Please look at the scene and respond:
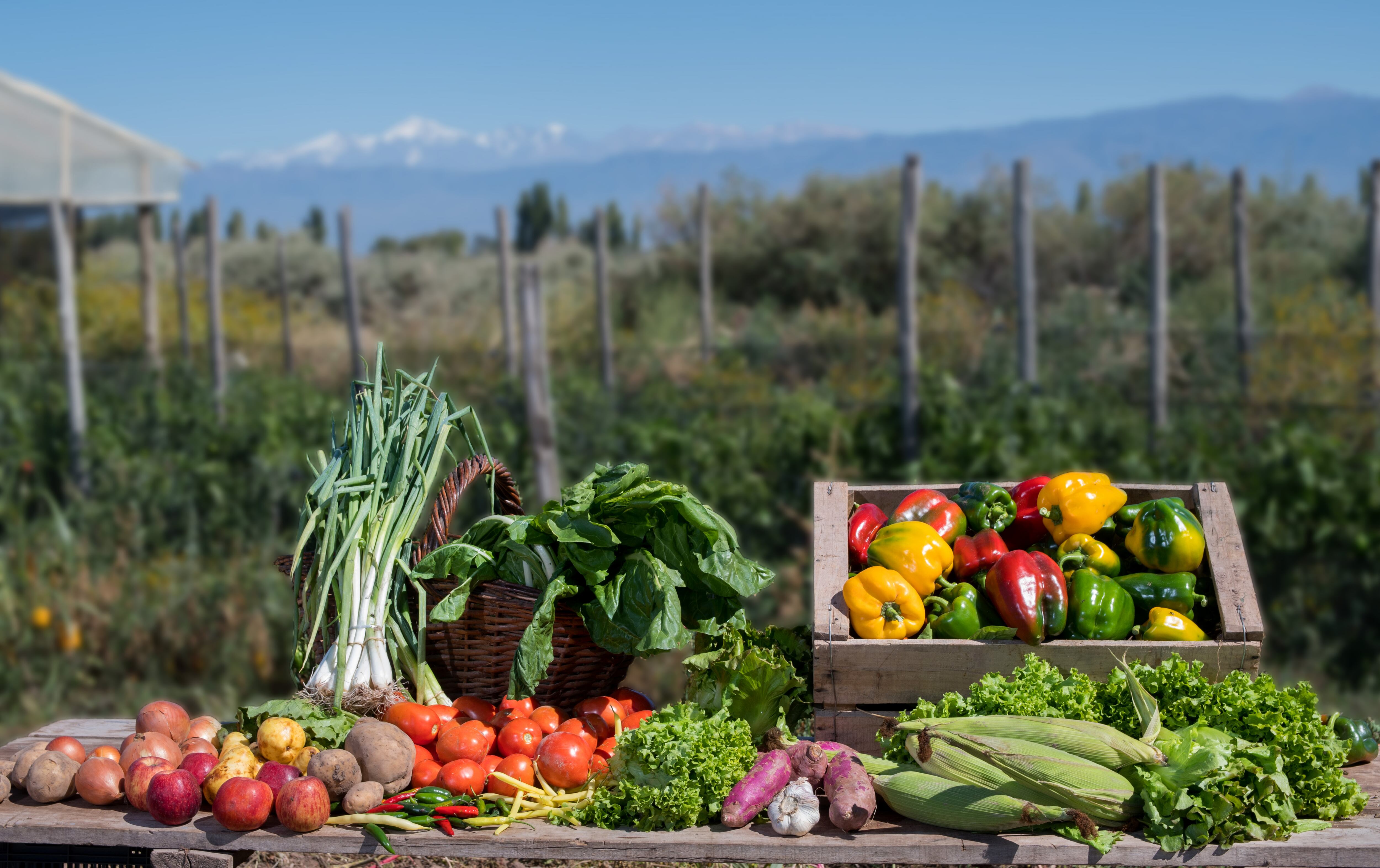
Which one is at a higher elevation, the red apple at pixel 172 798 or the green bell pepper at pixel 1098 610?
the green bell pepper at pixel 1098 610

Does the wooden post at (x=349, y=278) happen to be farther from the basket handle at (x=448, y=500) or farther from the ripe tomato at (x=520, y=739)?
the ripe tomato at (x=520, y=739)

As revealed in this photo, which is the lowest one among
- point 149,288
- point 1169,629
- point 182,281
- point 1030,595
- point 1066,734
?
point 1066,734

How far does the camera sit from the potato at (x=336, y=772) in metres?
2.70

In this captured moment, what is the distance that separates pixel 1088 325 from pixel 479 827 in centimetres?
1277

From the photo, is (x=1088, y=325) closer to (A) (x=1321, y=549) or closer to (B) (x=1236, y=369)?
(B) (x=1236, y=369)

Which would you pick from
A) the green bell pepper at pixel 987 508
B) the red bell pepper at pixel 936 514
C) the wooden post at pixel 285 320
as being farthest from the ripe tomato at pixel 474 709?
the wooden post at pixel 285 320

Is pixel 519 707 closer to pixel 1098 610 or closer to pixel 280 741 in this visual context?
pixel 280 741

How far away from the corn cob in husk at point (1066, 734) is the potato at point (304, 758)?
144 centimetres

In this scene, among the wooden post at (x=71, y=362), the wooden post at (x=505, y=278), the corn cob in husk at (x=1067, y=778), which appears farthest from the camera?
the wooden post at (x=505, y=278)

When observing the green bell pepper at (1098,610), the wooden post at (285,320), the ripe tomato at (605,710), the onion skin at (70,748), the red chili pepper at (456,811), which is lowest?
the red chili pepper at (456,811)

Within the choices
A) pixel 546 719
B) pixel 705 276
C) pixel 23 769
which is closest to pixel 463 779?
pixel 546 719

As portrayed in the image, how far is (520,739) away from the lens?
2.92 metres

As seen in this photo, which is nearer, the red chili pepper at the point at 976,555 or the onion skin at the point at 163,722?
the onion skin at the point at 163,722

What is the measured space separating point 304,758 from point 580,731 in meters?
0.68
